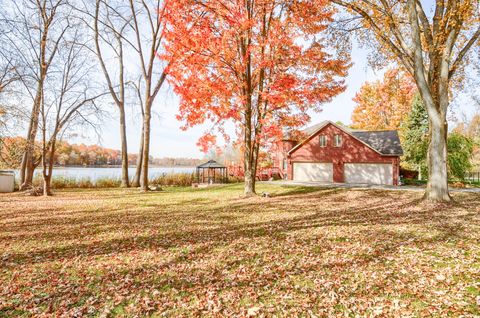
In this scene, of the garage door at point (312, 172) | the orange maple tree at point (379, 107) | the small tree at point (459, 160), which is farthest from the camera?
the orange maple tree at point (379, 107)

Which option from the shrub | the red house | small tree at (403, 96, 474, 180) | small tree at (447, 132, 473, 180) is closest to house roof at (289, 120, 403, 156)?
the red house

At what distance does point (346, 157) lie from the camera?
2703 centimetres

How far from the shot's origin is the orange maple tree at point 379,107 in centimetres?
3756

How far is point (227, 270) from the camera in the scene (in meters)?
5.37

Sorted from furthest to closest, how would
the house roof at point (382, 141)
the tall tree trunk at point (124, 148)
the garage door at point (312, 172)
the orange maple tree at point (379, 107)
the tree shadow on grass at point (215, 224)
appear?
1. the orange maple tree at point (379, 107)
2. the garage door at point (312, 172)
3. the house roof at point (382, 141)
4. the tall tree trunk at point (124, 148)
5. the tree shadow on grass at point (215, 224)

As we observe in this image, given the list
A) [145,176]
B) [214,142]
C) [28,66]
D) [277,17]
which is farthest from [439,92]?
[28,66]

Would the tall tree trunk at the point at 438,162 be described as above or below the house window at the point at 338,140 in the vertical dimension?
below

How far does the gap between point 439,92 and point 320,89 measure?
5573 mm

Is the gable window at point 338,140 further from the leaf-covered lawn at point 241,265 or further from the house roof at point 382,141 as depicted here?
the leaf-covered lawn at point 241,265

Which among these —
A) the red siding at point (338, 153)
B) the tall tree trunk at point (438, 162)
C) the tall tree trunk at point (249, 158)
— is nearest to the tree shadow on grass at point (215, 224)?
the tall tree trunk at point (438, 162)

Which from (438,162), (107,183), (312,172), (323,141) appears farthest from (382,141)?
(107,183)

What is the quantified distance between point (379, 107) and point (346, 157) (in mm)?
19059

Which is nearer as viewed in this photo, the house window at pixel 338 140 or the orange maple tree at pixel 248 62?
the orange maple tree at pixel 248 62

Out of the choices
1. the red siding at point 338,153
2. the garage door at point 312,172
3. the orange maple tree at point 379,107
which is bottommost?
the garage door at point 312,172
